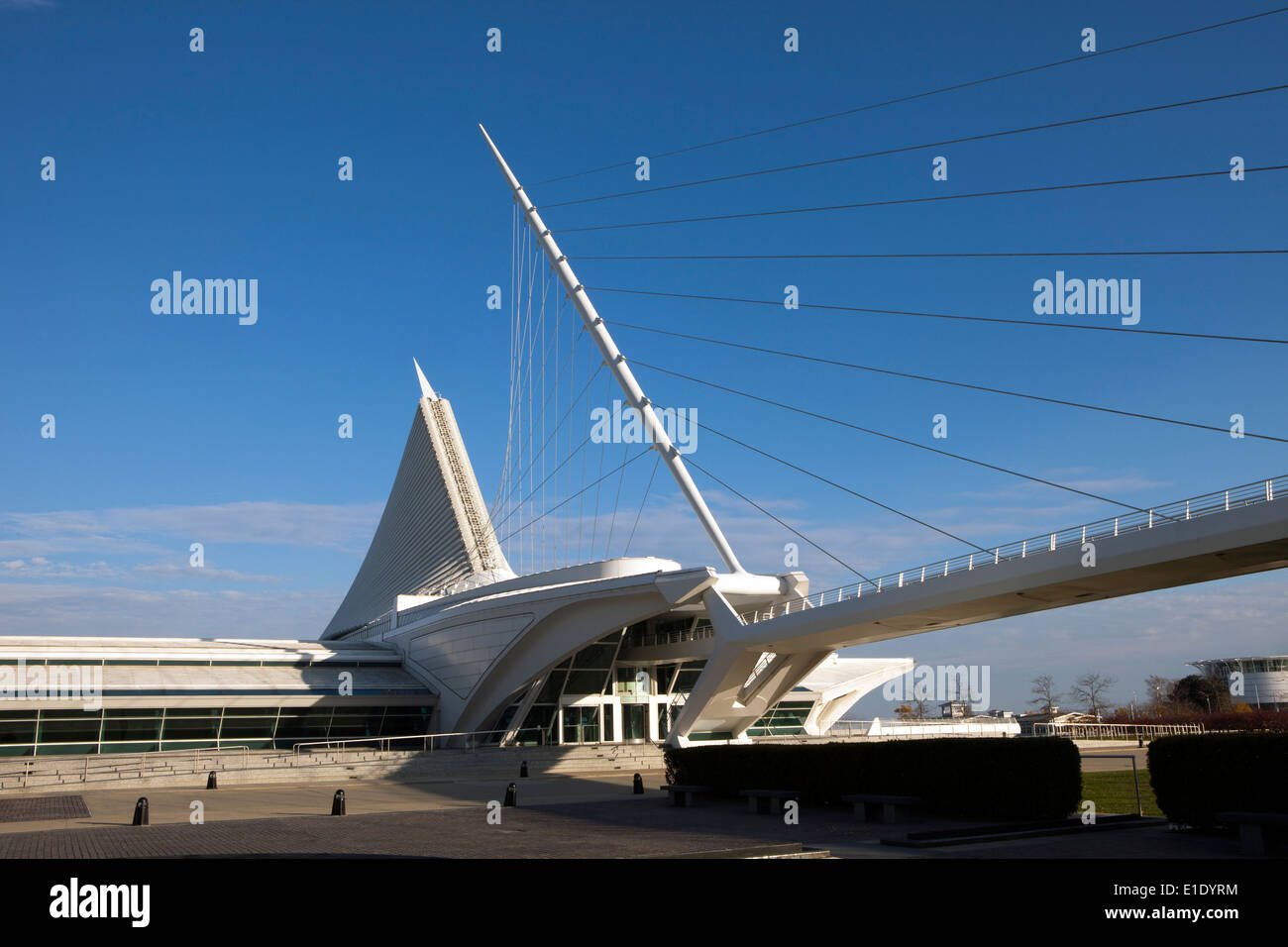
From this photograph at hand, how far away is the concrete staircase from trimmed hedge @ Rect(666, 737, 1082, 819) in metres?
14.6

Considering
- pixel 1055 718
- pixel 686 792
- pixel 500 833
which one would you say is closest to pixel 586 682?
pixel 686 792

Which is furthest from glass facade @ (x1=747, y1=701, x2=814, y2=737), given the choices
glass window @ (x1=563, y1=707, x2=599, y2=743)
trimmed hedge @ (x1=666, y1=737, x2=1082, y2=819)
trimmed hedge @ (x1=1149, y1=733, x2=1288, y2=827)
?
trimmed hedge @ (x1=1149, y1=733, x2=1288, y2=827)

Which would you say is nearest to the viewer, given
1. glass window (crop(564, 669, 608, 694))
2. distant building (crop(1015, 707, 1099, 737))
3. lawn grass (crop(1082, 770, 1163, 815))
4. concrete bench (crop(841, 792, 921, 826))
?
concrete bench (crop(841, 792, 921, 826))

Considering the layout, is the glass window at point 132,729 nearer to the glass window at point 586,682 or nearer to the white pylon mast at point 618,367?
the glass window at point 586,682

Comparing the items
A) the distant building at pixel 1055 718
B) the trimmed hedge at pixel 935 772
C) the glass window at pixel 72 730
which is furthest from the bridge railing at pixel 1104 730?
the glass window at pixel 72 730

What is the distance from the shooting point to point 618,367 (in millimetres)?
38719

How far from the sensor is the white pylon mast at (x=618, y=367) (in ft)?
114

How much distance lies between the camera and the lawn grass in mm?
16703

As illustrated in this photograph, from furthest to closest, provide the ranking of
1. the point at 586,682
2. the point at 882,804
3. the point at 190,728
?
the point at 586,682, the point at 190,728, the point at 882,804

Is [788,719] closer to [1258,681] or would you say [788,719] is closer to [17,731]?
[17,731]

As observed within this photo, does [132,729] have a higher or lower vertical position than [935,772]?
lower

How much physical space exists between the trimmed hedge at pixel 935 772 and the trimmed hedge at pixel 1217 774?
1650mm

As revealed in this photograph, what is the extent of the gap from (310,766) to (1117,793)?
23214 mm

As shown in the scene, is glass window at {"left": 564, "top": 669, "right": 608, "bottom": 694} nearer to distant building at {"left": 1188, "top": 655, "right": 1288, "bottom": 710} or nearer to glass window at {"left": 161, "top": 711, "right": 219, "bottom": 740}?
glass window at {"left": 161, "top": 711, "right": 219, "bottom": 740}
